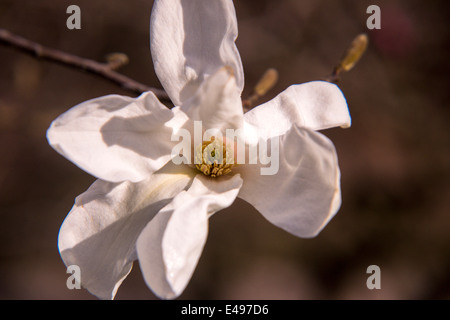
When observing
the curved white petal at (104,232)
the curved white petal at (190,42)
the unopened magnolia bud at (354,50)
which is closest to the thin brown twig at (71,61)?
the curved white petal at (190,42)

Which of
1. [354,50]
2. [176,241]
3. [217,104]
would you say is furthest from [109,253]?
[354,50]

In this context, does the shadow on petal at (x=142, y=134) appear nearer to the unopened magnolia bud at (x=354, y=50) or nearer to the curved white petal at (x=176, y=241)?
the curved white petal at (x=176, y=241)

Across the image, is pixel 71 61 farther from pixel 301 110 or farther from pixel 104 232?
pixel 301 110

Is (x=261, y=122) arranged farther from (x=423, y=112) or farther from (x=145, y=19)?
(x=423, y=112)

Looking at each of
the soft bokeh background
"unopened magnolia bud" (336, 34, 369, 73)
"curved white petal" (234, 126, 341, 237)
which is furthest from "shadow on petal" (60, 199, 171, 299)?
the soft bokeh background

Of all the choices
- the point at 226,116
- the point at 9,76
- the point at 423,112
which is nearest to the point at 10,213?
the point at 9,76
